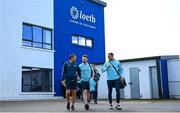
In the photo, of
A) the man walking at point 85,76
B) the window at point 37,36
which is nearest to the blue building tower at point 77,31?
the window at point 37,36

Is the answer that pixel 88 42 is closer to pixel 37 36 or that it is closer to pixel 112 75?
pixel 37 36

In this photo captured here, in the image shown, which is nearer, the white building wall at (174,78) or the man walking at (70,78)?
the man walking at (70,78)

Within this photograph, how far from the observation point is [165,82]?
26.4 metres

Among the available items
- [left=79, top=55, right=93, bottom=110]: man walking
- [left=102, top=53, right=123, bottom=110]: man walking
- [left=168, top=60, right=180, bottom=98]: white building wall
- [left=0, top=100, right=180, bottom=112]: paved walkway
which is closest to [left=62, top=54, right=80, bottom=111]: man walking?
[left=79, top=55, right=93, bottom=110]: man walking

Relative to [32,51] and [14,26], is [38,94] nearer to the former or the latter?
[32,51]

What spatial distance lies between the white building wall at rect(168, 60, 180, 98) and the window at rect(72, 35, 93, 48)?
27.7 ft

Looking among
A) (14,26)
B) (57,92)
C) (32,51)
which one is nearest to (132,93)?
(57,92)

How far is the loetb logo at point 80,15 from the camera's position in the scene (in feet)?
102

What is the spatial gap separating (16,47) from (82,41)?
9.08 m

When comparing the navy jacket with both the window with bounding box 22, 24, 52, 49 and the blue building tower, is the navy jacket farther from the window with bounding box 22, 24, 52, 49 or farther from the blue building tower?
the blue building tower

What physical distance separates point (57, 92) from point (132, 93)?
5605 mm

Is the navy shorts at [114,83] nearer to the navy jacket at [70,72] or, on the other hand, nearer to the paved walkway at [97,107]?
the paved walkway at [97,107]

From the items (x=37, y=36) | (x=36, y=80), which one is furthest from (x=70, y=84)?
(x=37, y=36)

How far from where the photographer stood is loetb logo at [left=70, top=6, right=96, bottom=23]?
102 feet
